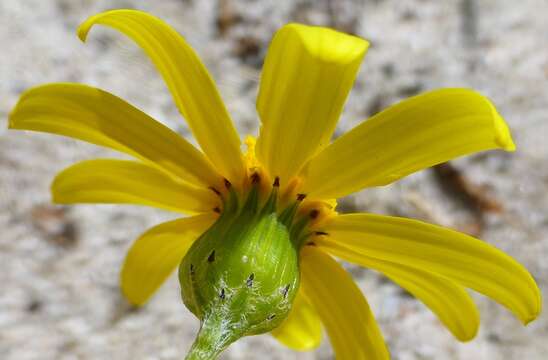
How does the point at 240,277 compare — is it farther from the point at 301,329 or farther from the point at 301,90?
the point at 301,329

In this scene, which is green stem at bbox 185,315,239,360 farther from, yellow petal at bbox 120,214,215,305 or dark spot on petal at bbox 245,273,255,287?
yellow petal at bbox 120,214,215,305

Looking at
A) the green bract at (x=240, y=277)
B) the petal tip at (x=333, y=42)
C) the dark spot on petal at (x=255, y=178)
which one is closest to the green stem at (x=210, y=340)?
the green bract at (x=240, y=277)

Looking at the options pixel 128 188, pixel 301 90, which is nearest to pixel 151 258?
pixel 128 188

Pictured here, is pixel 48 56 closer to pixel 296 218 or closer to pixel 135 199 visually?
pixel 135 199

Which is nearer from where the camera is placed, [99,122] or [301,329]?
[99,122]

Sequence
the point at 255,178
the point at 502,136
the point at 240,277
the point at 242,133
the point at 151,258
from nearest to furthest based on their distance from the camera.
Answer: the point at 502,136 → the point at 240,277 → the point at 255,178 → the point at 151,258 → the point at 242,133

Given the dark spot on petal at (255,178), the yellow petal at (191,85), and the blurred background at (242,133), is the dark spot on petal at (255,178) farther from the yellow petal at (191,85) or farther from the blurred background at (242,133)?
the blurred background at (242,133)

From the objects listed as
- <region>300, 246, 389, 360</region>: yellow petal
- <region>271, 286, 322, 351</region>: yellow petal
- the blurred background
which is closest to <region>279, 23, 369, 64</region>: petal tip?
<region>300, 246, 389, 360</region>: yellow petal

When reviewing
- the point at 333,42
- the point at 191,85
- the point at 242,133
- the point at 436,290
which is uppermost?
the point at 242,133
